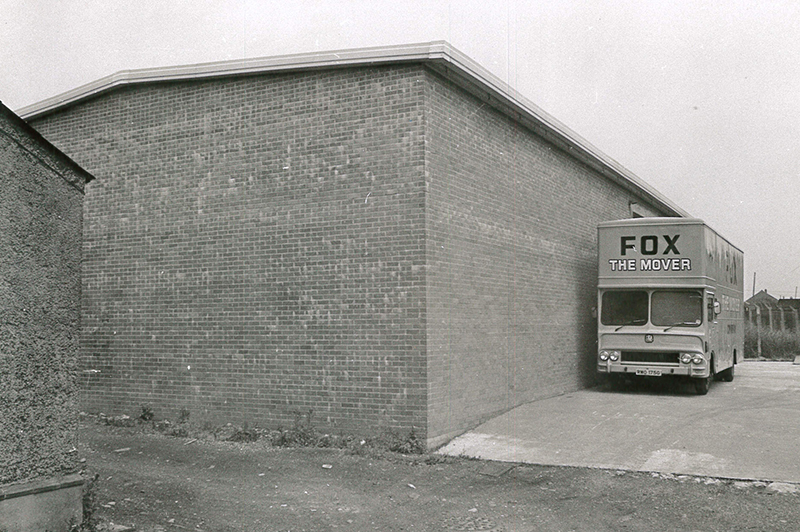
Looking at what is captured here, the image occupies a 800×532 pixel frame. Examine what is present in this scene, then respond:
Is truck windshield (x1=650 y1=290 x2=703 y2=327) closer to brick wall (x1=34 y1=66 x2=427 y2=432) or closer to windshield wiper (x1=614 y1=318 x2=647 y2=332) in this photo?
windshield wiper (x1=614 y1=318 x2=647 y2=332)

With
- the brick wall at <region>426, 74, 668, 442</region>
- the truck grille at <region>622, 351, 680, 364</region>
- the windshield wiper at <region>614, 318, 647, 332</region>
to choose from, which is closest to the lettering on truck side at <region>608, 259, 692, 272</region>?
the windshield wiper at <region>614, 318, 647, 332</region>

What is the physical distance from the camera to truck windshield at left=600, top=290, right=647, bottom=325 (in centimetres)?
1444

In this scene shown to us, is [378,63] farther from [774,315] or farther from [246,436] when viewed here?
[774,315]

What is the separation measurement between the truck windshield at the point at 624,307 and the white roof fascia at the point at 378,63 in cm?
316

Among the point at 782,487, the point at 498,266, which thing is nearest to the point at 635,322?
the point at 498,266

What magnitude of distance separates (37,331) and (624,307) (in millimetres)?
11450

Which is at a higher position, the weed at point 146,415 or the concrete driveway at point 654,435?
the weed at point 146,415

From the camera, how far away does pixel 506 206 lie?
12500mm

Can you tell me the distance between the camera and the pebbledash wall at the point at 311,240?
1002 cm

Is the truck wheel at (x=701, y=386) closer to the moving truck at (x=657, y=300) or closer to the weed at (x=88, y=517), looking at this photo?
the moving truck at (x=657, y=300)

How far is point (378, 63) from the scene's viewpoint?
33.3 ft

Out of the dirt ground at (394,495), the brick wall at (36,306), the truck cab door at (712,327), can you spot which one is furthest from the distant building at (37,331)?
the truck cab door at (712,327)

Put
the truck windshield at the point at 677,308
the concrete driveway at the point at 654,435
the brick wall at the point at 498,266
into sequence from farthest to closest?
the truck windshield at the point at 677,308 < the brick wall at the point at 498,266 < the concrete driveway at the point at 654,435

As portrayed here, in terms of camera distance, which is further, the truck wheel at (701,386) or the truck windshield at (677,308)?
the truck wheel at (701,386)
